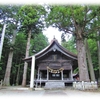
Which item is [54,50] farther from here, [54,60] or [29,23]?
[29,23]

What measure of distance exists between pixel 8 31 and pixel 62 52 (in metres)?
7.85

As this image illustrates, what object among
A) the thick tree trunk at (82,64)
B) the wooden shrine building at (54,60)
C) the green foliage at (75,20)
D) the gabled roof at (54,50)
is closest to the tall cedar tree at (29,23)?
the wooden shrine building at (54,60)

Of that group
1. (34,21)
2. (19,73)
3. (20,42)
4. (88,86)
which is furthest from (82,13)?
(19,73)

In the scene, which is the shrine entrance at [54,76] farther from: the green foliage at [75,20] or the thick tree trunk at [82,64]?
the green foliage at [75,20]

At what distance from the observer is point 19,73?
2127 centimetres

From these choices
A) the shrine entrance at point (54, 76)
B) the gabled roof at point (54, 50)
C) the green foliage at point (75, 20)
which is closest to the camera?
the green foliage at point (75, 20)

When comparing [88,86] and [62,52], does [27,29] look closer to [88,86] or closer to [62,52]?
[62,52]

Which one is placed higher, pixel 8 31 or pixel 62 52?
pixel 8 31

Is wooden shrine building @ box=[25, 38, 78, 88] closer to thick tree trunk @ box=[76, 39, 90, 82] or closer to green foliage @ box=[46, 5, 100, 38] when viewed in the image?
green foliage @ box=[46, 5, 100, 38]

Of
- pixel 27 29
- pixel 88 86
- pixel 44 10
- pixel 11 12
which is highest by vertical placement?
pixel 11 12

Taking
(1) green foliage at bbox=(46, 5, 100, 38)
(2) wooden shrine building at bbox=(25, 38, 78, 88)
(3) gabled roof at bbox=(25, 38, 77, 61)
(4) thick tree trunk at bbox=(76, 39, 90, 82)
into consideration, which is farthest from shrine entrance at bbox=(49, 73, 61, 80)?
(1) green foliage at bbox=(46, 5, 100, 38)

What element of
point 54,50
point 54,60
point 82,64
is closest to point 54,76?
point 54,60

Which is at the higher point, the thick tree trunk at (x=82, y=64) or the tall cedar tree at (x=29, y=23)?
the tall cedar tree at (x=29, y=23)

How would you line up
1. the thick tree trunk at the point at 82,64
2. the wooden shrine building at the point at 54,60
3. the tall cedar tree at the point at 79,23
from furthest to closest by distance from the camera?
the wooden shrine building at the point at 54,60 → the thick tree trunk at the point at 82,64 → the tall cedar tree at the point at 79,23
